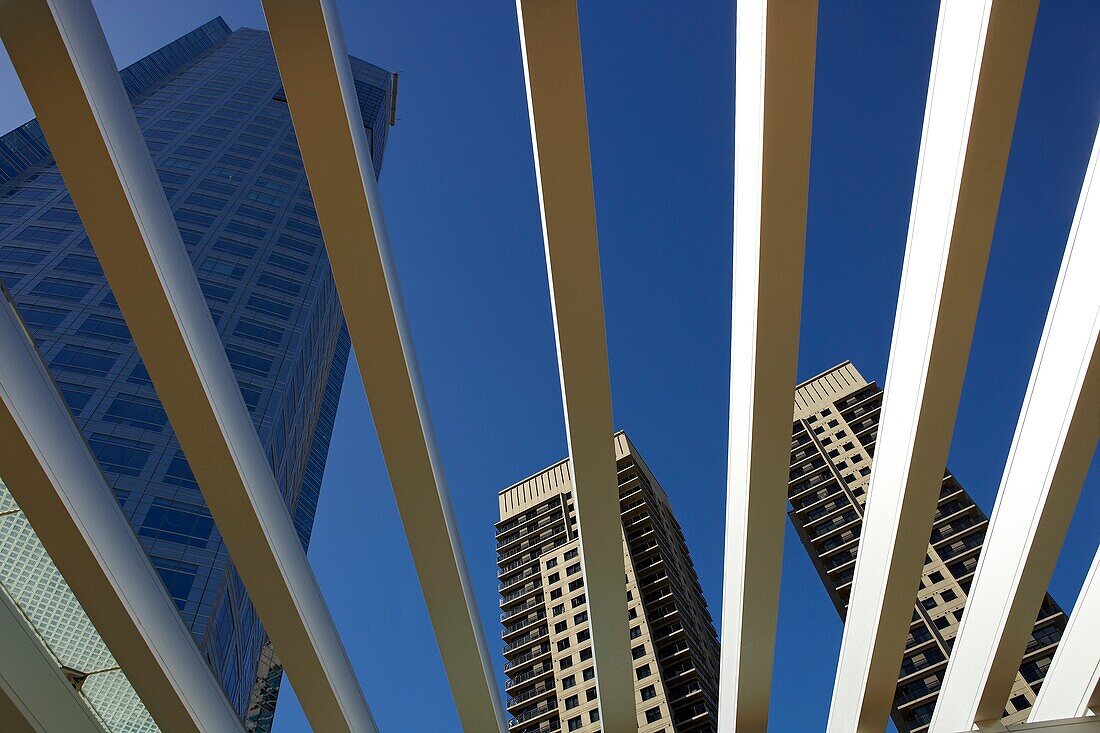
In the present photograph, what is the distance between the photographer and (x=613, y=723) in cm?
582

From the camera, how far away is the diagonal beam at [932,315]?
3.60m

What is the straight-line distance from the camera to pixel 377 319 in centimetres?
416

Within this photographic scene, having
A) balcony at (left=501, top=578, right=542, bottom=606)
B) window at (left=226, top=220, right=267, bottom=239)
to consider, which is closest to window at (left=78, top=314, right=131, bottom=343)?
window at (left=226, top=220, right=267, bottom=239)

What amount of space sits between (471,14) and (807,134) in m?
12.5

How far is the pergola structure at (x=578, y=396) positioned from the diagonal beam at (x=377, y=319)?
14 millimetres

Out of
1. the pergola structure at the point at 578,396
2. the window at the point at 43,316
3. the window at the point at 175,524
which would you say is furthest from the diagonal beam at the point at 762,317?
the window at the point at 43,316

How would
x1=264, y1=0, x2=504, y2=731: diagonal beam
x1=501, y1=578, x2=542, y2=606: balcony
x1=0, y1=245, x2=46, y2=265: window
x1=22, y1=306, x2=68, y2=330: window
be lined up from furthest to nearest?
x1=501, y1=578, x2=542, y2=606: balcony → x1=0, y1=245, x2=46, y2=265: window → x1=22, y1=306, x2=68, y2=330: window → x1=264, y1=0, x2=504, y2=731: diagonal beam

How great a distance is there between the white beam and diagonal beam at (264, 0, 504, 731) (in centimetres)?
209

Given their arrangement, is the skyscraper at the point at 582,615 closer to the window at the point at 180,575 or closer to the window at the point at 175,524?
the window at the point at 175,524

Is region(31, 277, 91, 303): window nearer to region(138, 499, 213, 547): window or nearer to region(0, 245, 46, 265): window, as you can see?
region(0, 245, 46, 265): window

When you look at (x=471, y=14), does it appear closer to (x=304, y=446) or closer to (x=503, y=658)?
(x=304, y=446)

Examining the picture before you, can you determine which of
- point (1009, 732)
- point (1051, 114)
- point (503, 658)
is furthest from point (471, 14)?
point (503, 658)

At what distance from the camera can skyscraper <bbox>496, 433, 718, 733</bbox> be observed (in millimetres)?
62062

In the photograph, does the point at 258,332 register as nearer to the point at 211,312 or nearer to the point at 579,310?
the point at 211,312
